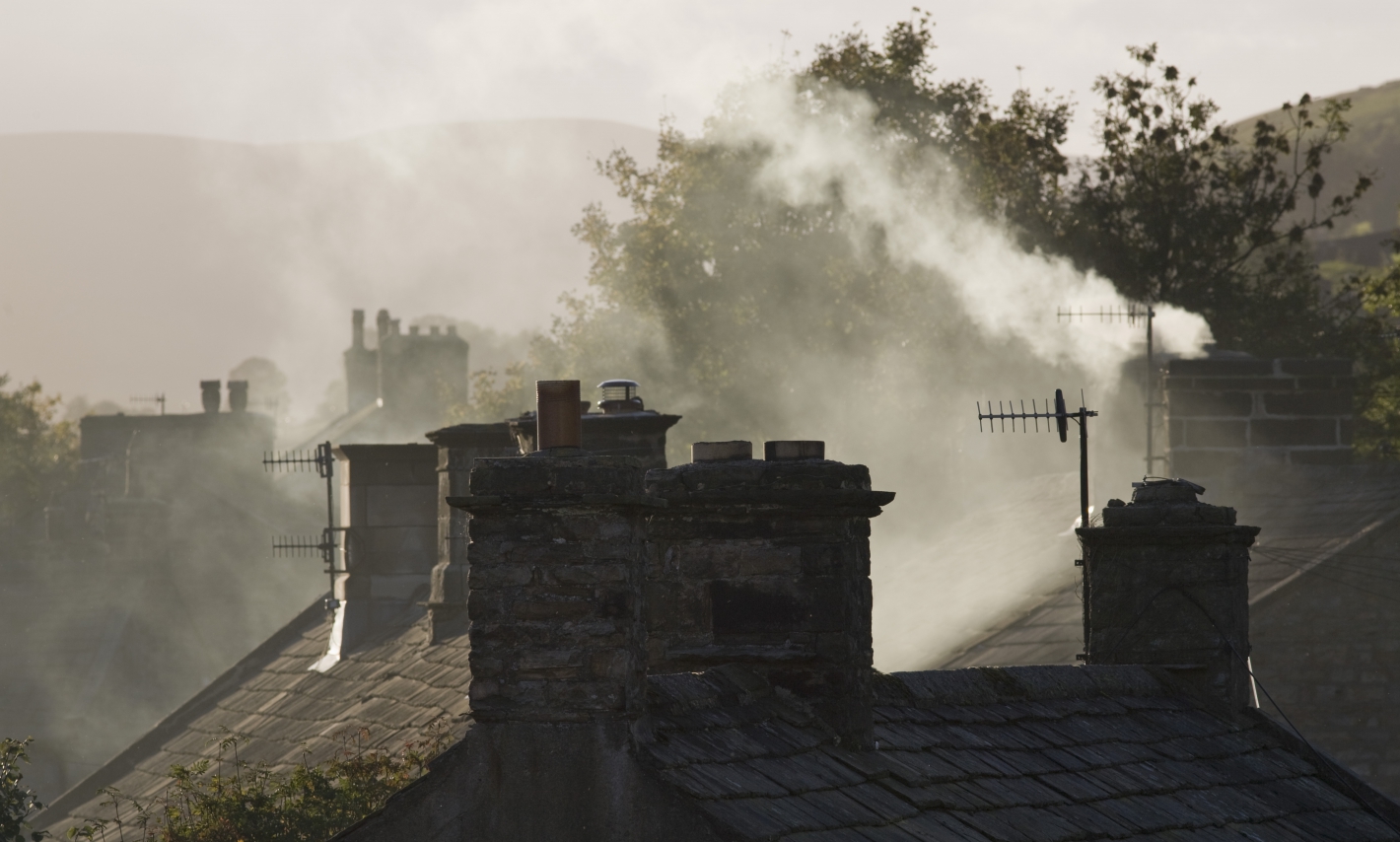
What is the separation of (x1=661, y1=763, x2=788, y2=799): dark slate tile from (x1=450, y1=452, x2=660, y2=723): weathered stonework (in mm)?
320

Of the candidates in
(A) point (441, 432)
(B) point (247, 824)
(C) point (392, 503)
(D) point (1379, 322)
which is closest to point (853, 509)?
(B) point (247, 824)

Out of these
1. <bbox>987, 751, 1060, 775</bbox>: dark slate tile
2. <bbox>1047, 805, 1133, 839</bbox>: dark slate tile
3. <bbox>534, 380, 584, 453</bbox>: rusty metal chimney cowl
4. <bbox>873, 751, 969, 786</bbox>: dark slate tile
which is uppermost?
<bbox>534, 380, 584, 453</bbox>: rusty metal chimney cowl

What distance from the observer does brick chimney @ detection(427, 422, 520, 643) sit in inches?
725

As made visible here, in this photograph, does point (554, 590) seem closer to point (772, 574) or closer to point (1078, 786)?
point (772, 574)

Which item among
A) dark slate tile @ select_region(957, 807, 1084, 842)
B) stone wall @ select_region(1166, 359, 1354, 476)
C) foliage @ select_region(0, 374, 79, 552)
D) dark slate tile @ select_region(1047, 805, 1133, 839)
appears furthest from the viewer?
foliage @ select_region(0, 374, 79, 552)

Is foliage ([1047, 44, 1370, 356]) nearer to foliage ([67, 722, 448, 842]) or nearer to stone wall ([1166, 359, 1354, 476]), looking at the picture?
stone wall ([1166, 359, 1354, 476])

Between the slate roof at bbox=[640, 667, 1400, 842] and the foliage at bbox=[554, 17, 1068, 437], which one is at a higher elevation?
the foliage at bbox=[554, 17, 1068, 437]

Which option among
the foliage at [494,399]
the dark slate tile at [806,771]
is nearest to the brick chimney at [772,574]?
the dark slate tile at [806,771]

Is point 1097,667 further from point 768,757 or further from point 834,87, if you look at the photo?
point 834,87

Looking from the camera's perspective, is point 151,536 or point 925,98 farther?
point 925,98

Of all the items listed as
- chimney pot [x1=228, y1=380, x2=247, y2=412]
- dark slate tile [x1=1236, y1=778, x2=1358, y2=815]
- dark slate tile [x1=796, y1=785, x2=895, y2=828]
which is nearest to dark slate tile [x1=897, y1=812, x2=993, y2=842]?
dark slate tile [x1=796, y1=785, x2=895, y2=828]

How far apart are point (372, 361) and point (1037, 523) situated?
5308 centimetres

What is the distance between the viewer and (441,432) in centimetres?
1855

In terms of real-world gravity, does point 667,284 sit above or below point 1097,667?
above
